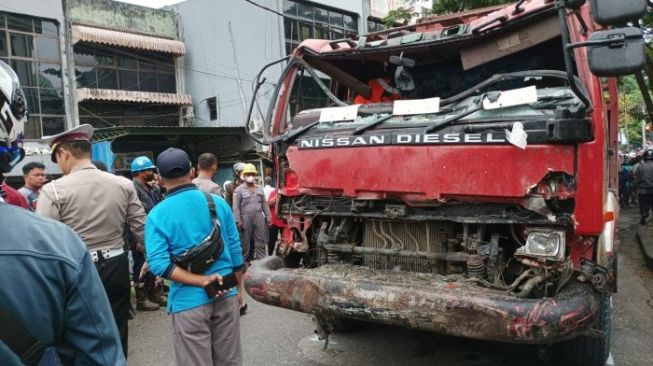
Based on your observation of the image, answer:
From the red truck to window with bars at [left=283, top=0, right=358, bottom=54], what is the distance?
14.9 m

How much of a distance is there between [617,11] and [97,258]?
3.25m

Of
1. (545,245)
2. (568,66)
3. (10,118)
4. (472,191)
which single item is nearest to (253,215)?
(472,191)

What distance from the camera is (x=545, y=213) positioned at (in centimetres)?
280

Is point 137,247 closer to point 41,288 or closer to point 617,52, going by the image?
point 41,288


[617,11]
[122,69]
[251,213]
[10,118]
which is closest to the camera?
[10,118]

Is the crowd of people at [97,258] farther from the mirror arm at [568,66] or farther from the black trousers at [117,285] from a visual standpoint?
the mirror arm at [568,66]

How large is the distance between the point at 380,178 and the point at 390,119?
46 cm

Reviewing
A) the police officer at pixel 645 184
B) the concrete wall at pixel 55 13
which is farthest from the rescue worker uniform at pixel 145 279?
the concrete wall at pixel 55 13

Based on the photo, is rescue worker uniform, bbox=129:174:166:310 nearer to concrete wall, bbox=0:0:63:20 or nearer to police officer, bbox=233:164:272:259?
police officer, bbox=233:164:272:259

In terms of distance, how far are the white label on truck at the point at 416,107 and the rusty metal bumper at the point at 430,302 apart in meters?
1.06

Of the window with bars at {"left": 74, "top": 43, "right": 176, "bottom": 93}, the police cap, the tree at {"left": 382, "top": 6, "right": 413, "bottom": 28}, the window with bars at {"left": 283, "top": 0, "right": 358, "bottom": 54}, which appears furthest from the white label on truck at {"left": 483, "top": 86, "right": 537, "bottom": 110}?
the window with bars at {"left": 74, "top": 43, "right": 176, "bottom": 93}

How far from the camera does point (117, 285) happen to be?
333cm

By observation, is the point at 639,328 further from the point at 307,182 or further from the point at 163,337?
the point at 163,337

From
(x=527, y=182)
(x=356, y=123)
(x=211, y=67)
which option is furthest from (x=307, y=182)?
(x=211, y=67)
